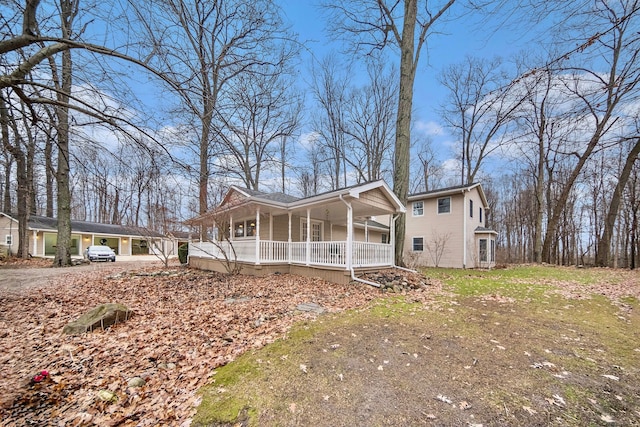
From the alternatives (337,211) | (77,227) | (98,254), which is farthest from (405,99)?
(77,227)

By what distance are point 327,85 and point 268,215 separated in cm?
1414

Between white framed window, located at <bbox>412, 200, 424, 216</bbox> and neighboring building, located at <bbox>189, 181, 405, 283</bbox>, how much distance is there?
716cm

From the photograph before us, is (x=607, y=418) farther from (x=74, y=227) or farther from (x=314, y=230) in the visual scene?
(x=74, y=227)

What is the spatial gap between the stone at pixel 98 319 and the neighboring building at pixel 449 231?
44.7 feet

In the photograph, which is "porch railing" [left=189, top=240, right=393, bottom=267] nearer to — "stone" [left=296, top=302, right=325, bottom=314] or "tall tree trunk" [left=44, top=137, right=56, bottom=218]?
"stone" [left=296, top=302, right=325, bottom=314]

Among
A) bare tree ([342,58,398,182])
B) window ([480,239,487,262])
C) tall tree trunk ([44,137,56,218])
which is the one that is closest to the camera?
tall tree trunk ([44,137,56,218])

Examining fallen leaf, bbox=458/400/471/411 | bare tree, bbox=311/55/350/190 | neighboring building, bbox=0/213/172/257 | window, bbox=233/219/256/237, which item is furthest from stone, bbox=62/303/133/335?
bare tree, bbox=311/55/350/190

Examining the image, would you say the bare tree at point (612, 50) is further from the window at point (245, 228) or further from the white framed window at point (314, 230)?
the window at point (245, 228)

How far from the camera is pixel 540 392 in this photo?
8.68 ft

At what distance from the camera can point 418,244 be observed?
709 inches

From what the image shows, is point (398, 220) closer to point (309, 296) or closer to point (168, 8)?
point (309, 296)

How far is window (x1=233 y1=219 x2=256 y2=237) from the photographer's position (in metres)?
13.2

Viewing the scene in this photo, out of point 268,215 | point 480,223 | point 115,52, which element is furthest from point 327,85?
point 115,52

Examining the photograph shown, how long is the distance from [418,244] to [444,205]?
3184 millimetres
